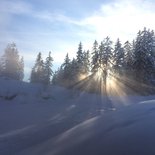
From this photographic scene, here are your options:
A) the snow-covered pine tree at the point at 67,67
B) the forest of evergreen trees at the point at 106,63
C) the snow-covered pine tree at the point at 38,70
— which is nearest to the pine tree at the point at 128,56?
the forest of evergreen trees at the point at 106,63

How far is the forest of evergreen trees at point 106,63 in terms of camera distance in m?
58.6

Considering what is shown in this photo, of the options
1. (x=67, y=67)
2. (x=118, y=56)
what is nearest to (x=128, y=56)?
(x=118, y=56)

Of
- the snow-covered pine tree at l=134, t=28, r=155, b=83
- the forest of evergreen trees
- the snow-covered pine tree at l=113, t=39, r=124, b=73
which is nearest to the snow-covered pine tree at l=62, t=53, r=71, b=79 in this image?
the forest of evergreen trees

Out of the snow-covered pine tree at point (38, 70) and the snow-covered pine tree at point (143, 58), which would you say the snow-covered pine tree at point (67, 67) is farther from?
the snow-covered pine tree at point (143, 58)

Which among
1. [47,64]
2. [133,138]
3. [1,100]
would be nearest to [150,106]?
[133,138]

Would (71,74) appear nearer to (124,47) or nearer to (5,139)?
(124,47)

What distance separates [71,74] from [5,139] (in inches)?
2216

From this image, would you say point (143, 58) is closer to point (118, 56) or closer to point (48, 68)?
point (118, 56)

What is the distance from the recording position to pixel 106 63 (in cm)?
6638

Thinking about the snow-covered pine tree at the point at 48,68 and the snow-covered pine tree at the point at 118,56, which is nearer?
the snow-covered pine tree at the point at 118,56

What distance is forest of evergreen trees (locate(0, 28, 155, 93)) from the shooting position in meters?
58.6

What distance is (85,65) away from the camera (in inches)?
2795

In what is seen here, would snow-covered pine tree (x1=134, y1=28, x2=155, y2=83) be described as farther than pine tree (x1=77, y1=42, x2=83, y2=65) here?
No

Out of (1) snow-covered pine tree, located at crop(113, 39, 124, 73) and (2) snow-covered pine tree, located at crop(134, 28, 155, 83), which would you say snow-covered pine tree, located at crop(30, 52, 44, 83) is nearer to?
(1) snow-covered pine tree, located at crop(113, 39, 124, 73)
